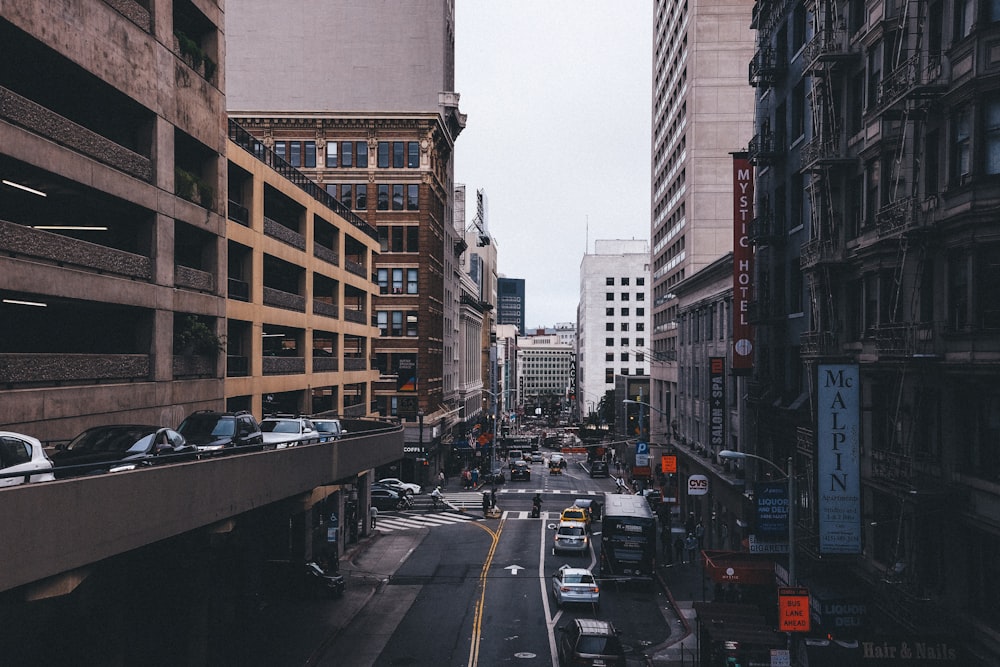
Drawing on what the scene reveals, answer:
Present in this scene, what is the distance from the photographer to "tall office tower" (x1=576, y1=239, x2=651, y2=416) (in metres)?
160

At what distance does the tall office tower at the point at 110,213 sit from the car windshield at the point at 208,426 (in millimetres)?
2574

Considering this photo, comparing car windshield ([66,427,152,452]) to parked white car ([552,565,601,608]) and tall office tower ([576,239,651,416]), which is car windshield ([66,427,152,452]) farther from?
tall office tower ([576,239,651,416])

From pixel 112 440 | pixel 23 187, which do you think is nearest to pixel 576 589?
pixel 112 440

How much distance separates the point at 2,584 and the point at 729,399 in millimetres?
39971

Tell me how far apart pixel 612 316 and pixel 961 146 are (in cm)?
14329

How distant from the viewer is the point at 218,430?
22500mm

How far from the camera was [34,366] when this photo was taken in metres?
20.5

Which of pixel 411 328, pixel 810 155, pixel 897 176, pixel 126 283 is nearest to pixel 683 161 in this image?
pixel 411 328

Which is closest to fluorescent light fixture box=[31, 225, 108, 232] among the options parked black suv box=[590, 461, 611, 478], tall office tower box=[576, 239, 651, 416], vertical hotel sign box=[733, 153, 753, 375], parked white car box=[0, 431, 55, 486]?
parked white car box=[0, 431, 55, 486]

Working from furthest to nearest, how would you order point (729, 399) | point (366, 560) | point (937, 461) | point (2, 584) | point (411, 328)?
point (411, 328) < point (729, 399) < point (366, 560) < point (937, 461) < point (2, 584)

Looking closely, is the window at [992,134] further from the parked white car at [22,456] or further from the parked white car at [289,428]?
the parked white car at [289,428]

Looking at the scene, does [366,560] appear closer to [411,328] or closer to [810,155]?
[810,155]

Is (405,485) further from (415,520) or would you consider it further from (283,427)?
(283,427)

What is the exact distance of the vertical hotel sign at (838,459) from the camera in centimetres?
2280
